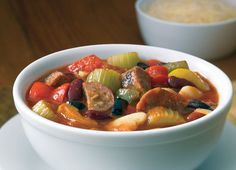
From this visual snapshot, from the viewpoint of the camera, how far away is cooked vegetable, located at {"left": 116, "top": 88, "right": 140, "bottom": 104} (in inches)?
43.6

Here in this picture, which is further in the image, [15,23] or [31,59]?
[15,23]

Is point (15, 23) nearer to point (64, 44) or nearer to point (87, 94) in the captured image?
point (64, 44)

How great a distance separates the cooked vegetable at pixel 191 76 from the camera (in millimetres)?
1170

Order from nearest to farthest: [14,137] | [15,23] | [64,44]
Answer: [14,137], [64,44], [15,23]

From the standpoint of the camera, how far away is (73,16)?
7.52 feet

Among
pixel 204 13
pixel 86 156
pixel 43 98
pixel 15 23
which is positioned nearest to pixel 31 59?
pixel 15 23

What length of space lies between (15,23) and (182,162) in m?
1.34

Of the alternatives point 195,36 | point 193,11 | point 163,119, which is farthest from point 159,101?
point 193,11

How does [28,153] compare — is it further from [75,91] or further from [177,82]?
[177,82]

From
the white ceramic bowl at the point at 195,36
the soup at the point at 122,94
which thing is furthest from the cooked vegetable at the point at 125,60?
the white ceramic bowl at the point at 195,36

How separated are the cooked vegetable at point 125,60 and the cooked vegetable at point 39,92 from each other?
6.8 inches

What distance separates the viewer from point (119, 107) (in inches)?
42.4

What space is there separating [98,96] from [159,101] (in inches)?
4.6

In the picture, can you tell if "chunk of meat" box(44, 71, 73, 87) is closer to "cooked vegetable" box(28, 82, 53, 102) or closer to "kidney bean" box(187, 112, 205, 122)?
"cooked vegetable" box(28, 82, 53, 102)
